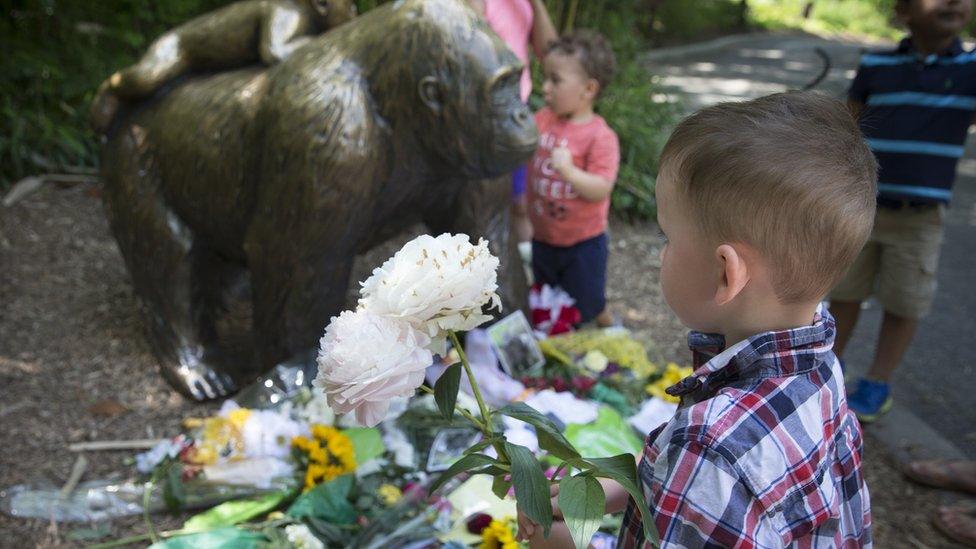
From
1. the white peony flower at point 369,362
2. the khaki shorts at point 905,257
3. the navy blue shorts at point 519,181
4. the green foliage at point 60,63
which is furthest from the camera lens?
the green foliage at point 60,63

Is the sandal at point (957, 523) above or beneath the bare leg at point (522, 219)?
Result: beneath

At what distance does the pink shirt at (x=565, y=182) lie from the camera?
3.21 m

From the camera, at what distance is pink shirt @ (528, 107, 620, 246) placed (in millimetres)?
3211

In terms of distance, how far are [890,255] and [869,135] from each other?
1.58 feet

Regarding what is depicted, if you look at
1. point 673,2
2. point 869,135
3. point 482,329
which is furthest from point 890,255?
point 673,2

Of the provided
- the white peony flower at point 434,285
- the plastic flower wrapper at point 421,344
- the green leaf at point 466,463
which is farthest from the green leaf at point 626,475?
the white peony flower at point 434,285

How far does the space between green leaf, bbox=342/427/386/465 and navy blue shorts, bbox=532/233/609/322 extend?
1.30m

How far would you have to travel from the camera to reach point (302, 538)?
2.10 metres

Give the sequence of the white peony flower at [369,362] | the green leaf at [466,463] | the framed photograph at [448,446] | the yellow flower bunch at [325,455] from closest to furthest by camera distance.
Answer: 1. the white peony flower at [369,362]
2. the green leaf at [466,463]
3. the yellow flower bunch at [325,455]
4. the framed photograph at [448,446]

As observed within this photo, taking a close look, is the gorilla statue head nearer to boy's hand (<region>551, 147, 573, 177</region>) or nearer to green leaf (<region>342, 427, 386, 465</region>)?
boy's hand (<region>551, 147, 573, 177</region>)

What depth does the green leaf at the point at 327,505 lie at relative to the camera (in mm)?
2221

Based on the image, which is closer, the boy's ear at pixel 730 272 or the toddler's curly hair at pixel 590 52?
the boy's ear at pixel 730 272

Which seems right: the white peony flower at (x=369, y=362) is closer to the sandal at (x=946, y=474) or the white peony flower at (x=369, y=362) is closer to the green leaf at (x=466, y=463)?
the green leaf at (x=466, y=463)

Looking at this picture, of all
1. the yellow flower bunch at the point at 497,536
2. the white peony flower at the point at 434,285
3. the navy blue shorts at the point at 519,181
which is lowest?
the yellow flower bunch at the point at 497,536
